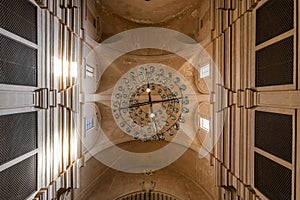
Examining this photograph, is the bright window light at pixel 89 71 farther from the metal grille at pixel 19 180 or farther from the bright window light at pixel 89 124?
the metal grille at pixel 19 180

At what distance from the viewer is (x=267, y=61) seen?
644 cm

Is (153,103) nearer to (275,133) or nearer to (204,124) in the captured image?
(204,124)

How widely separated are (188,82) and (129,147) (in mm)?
4332

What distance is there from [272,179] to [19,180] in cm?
560

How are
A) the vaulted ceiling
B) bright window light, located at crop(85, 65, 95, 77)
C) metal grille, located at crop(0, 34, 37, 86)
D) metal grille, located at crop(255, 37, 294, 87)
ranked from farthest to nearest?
the vaulted ceiling → bright window light, located at crop(85, 65, 95, 77) → metal grille, located at crop(255, 37, 294, 87) → metal grille, located at crop(0, 34, 37, 86)

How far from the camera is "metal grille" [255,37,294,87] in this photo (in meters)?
5.52

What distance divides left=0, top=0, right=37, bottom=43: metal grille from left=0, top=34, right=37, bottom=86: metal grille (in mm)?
257

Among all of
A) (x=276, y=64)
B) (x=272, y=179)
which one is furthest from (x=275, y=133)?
(x=276, y=64)

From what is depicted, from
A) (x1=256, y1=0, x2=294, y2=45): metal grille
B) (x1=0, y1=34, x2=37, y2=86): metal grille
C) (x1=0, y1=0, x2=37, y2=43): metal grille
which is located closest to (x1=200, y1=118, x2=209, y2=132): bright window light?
(x1=256, y1=0, x2=294, y2=45): metal grille

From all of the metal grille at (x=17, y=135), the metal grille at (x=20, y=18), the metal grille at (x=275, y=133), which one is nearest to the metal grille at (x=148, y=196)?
the metal grille at (x=275, y=133)

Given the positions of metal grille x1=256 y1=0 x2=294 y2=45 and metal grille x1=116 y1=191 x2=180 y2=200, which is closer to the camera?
metal grille x1=256 y1=0 x2=294 y2=45

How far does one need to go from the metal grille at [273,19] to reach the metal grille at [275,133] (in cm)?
182

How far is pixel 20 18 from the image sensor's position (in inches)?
229

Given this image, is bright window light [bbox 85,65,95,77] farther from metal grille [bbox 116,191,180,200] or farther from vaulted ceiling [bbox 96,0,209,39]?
metal grille [bbox 116,191,180,200]
